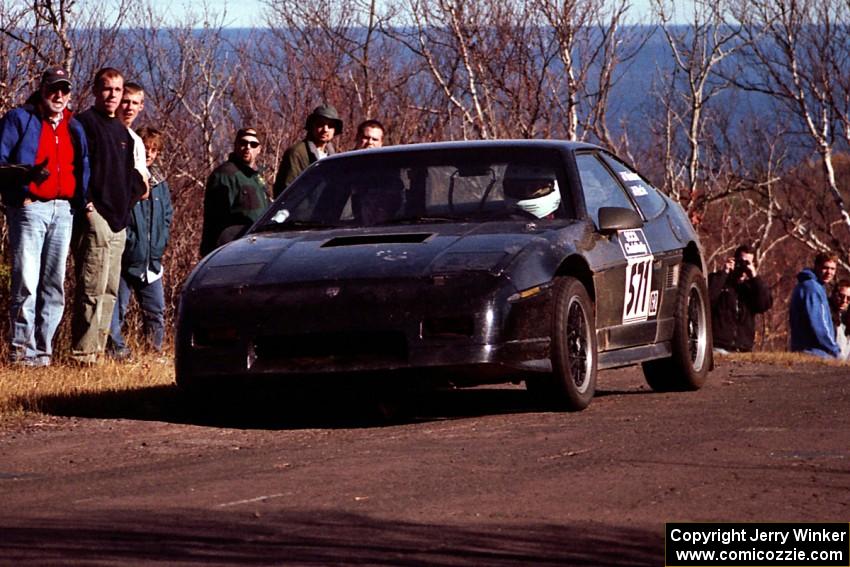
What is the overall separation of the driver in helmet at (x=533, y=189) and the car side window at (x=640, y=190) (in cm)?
101

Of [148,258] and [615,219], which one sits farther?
[148,258]

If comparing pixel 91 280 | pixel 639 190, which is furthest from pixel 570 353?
pixel 91 280

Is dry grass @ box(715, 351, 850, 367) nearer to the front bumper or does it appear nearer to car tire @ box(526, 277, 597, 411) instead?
car tire @ box(526, 277, 597, 411)

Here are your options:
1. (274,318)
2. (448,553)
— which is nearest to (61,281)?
(274,318)

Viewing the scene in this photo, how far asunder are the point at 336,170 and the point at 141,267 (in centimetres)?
365

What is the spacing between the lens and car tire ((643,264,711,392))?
10.6 metres

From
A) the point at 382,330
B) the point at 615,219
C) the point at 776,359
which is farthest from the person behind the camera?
the point at 776,359

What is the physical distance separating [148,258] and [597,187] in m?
4.47

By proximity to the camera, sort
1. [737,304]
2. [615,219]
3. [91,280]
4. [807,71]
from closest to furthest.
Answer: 1. [615,219]
2. [91,280]
3. [737,304]
4. [807,71]

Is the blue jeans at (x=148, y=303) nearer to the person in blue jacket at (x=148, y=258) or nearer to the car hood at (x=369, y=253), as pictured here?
the person in blue jacket at (x=148, y=258)

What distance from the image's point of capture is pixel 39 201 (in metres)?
11.1

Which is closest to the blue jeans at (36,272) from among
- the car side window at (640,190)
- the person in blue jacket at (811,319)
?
the car side window at (640,190)

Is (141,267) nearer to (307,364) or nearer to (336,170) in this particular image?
(336,170)

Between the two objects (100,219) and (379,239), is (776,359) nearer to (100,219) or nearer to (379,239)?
(100,219)
